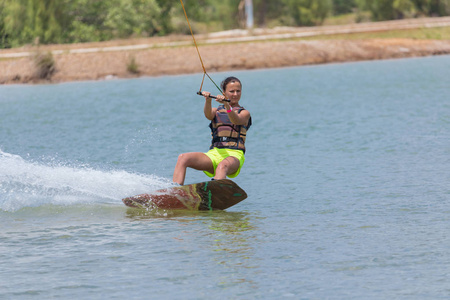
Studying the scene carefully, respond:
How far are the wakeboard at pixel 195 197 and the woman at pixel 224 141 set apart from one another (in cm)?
13

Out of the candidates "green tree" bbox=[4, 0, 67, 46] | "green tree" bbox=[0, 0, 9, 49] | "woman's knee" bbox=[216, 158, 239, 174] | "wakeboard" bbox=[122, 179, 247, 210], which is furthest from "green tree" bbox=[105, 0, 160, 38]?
"woman's knee" bbox=[216, 158, 239, 174]

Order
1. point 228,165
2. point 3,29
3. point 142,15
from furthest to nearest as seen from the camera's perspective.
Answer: point 142,15 < point 3,29 < point 228,165

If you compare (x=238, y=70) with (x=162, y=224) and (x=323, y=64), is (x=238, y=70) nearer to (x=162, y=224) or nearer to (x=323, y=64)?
(x=323, y=64)

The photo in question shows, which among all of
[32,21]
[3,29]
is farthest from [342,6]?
[3,29]

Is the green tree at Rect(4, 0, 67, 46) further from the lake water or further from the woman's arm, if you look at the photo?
the woman's arm

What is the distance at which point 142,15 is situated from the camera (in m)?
54.6

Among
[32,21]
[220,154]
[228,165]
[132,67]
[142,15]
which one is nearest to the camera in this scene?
[228,165]

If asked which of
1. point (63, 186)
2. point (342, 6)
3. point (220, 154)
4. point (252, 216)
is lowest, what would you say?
point (252, 216)

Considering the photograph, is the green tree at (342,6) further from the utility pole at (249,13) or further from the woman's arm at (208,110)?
the woman's arm at (208,110)

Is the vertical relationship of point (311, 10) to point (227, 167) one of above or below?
above

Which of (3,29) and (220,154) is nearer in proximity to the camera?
(220,154)

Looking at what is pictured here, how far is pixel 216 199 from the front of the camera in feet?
31.2

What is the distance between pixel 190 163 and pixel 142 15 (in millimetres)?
46601

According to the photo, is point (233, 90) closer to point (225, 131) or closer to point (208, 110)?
point (208, 110)
